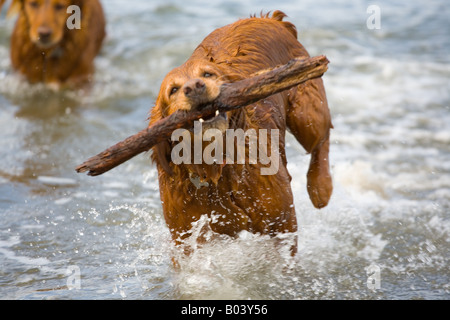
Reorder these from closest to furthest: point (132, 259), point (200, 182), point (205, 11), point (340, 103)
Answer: point (200, 182), point (132, 259), point (340, 103), point (205, 11)

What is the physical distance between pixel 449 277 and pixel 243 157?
66.0 inches

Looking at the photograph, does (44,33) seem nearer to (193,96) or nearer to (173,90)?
(173,90)

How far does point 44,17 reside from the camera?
8484 millimetres

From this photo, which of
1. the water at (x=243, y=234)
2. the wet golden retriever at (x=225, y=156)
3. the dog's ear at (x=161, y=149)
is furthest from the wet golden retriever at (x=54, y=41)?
the dog's ear at (x=161, y=149)

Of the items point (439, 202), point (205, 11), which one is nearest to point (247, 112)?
point (439, 202)

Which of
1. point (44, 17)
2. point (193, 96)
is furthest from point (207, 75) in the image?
point (44, 17)

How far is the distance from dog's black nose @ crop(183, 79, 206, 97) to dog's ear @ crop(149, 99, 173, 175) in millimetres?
405

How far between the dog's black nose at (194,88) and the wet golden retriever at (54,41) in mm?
5407

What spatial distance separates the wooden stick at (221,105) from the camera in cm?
363

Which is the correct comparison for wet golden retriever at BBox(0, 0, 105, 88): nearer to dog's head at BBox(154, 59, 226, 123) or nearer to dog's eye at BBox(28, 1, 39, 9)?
dog's eye at BBox(28, 1, 39, 9)

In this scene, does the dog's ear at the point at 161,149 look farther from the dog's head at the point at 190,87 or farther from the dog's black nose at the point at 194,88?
the dog's black nose at the point at 194,88

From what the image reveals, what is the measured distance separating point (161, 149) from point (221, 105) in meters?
0.48

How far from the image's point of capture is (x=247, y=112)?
4.11 m

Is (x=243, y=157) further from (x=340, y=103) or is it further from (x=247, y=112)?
(x=340, y=103)
